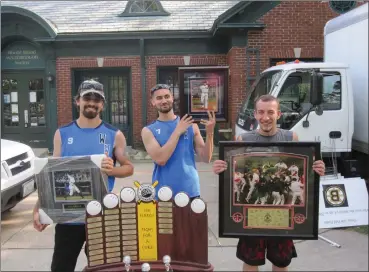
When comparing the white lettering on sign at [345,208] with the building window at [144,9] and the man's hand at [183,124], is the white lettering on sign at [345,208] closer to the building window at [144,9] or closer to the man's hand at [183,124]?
the man's hand at [183,124]

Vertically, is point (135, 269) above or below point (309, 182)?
below

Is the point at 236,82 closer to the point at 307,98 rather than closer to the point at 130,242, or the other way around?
the point at 307,98

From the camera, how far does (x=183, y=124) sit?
2.69 m

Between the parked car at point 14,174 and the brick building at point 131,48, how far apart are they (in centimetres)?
574

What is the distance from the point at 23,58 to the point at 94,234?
434 inches

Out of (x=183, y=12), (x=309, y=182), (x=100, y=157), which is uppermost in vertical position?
(x=183, y=12)

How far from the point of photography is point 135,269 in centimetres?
231

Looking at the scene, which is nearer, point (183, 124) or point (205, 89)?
point (183, 124)

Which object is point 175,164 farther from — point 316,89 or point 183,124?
point 316,89

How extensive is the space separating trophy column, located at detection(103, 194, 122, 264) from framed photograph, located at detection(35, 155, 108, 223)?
0.85ft

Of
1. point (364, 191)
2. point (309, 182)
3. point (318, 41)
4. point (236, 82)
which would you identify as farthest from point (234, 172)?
point (318, 41)

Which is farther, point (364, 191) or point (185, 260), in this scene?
point (364, 191)

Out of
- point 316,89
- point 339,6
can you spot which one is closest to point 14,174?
point 316,89

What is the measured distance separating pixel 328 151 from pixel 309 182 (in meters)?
3.78
